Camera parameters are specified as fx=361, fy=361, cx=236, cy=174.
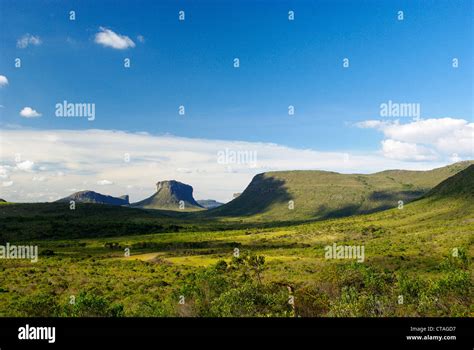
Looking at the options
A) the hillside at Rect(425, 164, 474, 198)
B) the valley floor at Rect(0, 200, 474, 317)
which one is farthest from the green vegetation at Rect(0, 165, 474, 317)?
the hillside at Rect(425, 164, 474, 198)

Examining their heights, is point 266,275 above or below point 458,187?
below

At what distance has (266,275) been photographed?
50.8 m

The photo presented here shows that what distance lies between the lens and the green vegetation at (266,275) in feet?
64.2

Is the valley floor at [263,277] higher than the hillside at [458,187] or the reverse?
the reverse

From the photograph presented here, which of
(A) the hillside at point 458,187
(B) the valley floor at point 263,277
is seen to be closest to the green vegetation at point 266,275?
(B) the valley floor at point 263,277

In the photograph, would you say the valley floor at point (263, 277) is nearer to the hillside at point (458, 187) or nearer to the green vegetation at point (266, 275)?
the green vegetation at point (266, 275)

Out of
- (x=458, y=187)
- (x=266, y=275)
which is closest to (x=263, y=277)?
(x=266, y=275)

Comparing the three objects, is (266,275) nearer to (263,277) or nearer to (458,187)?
(263,277)

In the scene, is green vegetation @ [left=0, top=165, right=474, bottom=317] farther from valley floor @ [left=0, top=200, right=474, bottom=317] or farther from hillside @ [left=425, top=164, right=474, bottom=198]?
hillside @ [left=425, top=164, right=474, bottom=198]

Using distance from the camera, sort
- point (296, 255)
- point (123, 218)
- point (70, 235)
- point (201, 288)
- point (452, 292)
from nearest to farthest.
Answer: point (452, 292) → point (201, 288) → point (296, 255) → point (70, 235) → point (123, 218)
